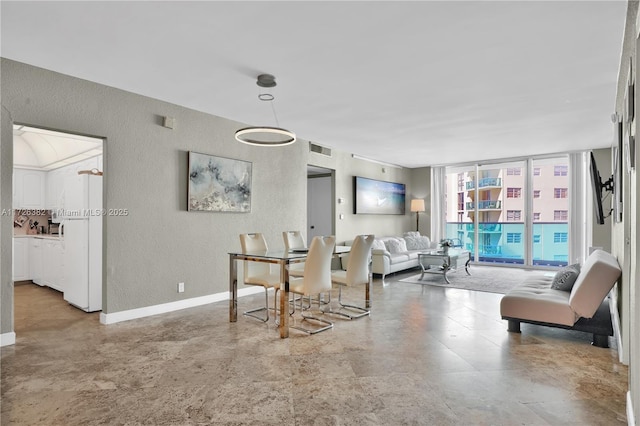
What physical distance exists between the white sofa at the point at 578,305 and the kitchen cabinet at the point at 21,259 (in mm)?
7447

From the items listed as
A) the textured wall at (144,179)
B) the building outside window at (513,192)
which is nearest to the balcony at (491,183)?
the building outside window at (513,192)

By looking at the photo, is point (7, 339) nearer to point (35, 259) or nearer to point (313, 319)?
point (313, 319)

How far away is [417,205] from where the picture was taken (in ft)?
31.6

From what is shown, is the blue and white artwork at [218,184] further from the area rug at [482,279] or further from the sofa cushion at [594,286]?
the sofa cushion at [594,286]

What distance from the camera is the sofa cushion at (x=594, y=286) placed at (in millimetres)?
3002

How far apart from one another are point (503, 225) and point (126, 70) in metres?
9.39

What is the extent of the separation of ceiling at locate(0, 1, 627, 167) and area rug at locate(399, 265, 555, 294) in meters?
2.70

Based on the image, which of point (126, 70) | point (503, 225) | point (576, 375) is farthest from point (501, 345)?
point (503, 225)

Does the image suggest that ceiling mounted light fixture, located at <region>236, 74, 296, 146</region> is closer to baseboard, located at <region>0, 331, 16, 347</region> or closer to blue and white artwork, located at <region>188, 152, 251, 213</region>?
blue and white artwork, located at <region>188, 152, 251, 213</region>

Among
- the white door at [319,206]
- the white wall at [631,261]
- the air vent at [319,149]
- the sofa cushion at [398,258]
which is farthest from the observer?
the white door at [319,206]

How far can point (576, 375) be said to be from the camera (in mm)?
2600

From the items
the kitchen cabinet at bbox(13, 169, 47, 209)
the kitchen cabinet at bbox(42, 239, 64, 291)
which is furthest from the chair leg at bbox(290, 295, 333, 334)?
the kitchen cabinet at bbox(13, 169, 47, 209)

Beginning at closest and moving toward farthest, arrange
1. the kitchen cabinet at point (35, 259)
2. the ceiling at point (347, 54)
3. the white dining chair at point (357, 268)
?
the ceiling at point (347, 54) → the white dining chair at point (357, 268) → the kitchen cabinet at point (35, 259)

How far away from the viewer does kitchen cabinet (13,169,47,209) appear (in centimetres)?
607
